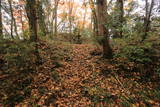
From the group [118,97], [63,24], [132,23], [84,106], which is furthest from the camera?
[63,24]

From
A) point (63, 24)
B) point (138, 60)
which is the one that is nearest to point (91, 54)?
point (138, 60)

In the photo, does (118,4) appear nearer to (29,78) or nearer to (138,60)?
(138,60)

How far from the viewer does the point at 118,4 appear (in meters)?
7.94

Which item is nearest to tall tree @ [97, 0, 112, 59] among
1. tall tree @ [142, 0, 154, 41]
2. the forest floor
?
the forest floor

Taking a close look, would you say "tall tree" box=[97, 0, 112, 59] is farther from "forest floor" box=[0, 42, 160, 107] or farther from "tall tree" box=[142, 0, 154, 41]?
"tall tree" box=[142, 0, 154, 41]

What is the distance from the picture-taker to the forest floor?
3.64 meters

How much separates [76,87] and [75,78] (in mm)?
596

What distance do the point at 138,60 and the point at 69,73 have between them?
3.25 m

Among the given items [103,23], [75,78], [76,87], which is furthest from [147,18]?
[76,87]

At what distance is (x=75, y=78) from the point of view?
489 centimetres

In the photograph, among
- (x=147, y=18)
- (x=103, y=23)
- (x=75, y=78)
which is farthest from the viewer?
(x=103, y=23)

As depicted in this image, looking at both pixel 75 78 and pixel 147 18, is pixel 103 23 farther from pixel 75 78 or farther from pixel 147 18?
pixel 75 78

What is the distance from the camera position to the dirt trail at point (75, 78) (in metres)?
3.74

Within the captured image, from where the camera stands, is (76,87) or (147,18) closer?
(76,87)
